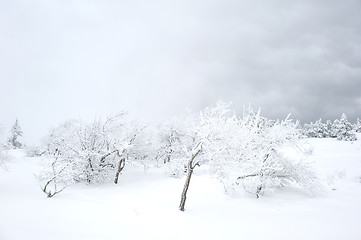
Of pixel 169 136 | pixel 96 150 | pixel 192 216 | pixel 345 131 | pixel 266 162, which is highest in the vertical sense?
pixel 345 131

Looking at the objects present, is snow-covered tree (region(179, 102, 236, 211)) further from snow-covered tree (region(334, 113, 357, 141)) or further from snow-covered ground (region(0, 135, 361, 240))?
snow-covered tree (region(334, 113, 357, 141))

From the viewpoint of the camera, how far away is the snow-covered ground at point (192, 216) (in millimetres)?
8805

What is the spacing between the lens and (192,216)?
1330 centimetres

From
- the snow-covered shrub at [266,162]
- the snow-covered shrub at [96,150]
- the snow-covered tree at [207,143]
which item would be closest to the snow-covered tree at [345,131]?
the snow-covered shrub at [266,162]

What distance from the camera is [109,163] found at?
25594 millimetres

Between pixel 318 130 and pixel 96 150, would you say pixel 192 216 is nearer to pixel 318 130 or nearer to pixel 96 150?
pixel 96 150

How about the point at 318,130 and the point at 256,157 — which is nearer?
the point at 256,157

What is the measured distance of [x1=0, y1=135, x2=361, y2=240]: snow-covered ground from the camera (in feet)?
28.9

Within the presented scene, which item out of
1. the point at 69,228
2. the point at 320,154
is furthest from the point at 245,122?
the point at 320,154

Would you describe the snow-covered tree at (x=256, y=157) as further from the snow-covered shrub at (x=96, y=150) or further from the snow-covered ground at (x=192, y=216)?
the snow-covered shrub at (x=96, y=150)

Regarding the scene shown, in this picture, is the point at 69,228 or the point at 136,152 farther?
the point at 136,152

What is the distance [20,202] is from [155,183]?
50.0 ft

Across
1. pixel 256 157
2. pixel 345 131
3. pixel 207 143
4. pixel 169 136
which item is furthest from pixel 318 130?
pixel 207 143

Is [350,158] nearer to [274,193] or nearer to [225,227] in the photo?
[274,193]
